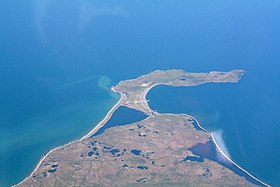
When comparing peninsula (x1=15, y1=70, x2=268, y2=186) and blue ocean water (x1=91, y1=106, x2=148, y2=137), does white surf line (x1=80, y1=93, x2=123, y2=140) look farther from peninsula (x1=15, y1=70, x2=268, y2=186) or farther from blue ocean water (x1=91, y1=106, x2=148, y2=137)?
blue ocean water (x1=91, y1=106, x2=148, y2=137)

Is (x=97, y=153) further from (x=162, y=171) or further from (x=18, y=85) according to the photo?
(x=18, y=85)

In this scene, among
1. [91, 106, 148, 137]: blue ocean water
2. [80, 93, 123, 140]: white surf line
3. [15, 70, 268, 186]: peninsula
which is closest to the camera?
[15, 70, 268, 186]: peninsula

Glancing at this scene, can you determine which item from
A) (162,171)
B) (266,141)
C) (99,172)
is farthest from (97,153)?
(266,141)

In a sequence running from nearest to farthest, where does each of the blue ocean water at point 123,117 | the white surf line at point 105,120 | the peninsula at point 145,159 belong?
1. the peninsula at point 145,159
2. the white surf line at point 105,120
3. the blue ocean water at point 123,117

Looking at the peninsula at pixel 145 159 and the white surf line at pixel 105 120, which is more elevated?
the white surf line at pixel 105 120

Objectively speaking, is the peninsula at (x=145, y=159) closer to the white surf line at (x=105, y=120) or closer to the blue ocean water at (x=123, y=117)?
the white surf line at (x=105, y=120)

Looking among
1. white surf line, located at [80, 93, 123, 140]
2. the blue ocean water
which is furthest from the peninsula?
the blue ocean water

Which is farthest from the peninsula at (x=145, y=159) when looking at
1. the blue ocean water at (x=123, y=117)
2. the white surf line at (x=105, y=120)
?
the blue ocean water at (x=123, y=117)

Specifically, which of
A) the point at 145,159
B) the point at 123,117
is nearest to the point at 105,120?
the point at 123,117
